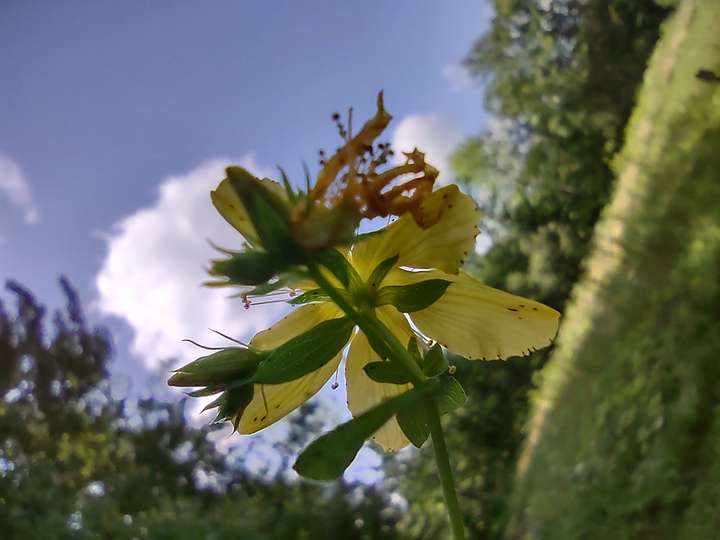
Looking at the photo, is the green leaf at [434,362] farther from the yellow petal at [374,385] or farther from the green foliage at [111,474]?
the green foliage at [111,474]

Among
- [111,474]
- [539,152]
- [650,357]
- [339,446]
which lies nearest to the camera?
[339,446]

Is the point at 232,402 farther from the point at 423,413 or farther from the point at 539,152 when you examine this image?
the point at 539,152

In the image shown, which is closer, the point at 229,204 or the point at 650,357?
the point at 229,204

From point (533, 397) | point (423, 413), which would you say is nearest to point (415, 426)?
point (423, 413)

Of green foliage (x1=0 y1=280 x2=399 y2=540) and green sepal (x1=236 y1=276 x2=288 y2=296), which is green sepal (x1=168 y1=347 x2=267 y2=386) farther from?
green foliage (x1=0 y1=280 x2=399 y2=540)

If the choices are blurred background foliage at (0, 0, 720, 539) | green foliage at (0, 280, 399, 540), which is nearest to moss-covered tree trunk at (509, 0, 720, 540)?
blurred background foliage at (0, 0, 720, 539)

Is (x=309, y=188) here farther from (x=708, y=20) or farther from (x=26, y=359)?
(x=26, y=359)

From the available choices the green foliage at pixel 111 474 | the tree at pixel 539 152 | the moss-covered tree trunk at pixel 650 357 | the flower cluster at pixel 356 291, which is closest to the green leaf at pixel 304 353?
the flower cluster at pixel 356 291
